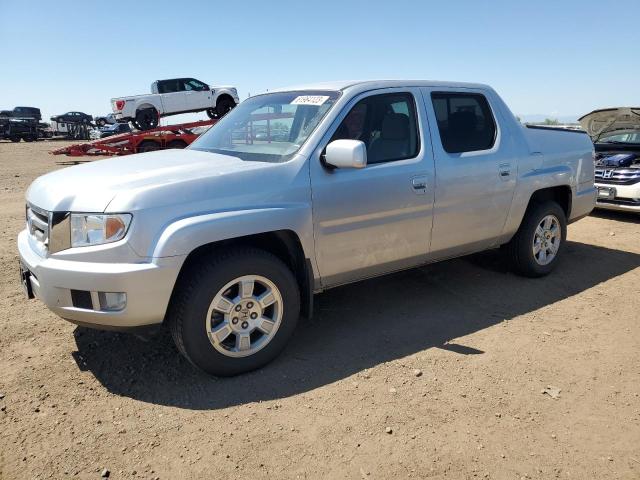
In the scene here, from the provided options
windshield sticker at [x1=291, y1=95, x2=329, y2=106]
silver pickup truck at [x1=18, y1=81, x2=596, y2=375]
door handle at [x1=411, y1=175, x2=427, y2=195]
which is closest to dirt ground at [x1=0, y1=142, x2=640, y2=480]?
silver pickup truck at [x1=18, y1=81, x2=596, y2=375]

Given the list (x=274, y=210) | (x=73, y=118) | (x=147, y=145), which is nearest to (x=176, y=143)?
(x=147, y=145)

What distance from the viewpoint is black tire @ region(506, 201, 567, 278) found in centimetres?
491

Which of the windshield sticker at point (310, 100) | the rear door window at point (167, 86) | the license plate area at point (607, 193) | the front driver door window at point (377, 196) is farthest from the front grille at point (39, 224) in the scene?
the rear door window at point (167, 86)

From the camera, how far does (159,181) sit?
3.03 metres

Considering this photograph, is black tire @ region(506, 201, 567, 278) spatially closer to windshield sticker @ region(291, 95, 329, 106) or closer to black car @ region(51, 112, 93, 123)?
windshield sticker @ region(291, 95, 329, 106)

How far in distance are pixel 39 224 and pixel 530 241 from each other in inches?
166

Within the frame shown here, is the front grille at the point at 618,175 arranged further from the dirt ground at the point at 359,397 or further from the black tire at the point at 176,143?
the black tire at the point at 176,143

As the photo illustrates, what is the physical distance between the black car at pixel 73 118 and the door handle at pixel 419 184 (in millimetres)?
37843

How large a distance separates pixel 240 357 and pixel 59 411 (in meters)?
1.08

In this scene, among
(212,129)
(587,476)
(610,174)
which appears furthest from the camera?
(610,174)

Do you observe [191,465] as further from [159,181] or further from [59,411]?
[159,181]

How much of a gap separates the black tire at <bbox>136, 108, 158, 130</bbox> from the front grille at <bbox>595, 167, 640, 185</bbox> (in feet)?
51.7

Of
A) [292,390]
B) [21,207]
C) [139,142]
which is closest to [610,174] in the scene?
[292,390]

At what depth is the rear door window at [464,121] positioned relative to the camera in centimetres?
420
